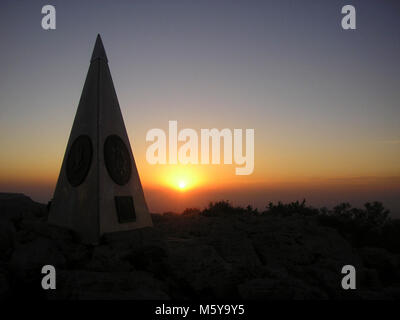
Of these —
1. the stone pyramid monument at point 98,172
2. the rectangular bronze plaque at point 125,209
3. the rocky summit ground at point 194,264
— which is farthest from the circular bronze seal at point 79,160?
the rocky summit ground at point 194,264

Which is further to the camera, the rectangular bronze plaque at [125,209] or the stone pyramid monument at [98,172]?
the rectangular bronze plaque at [125,209]

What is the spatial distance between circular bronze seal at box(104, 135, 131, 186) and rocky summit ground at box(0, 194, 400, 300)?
1507 mm

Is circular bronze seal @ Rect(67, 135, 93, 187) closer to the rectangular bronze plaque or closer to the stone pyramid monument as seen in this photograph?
the stone pyramid monument

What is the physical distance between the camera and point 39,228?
6984 mm

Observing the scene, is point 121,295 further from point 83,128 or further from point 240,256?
point 83,128

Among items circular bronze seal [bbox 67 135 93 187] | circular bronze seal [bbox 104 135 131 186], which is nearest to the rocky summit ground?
circular bronze seal [bbox 67 135 93 187]

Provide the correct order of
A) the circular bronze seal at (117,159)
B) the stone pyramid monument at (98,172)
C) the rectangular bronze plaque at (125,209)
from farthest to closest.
→ the circular bronze seal at (117,159) < the rectangular bronze plaque at (125,209) < the stone pyramid monument at (98,172)

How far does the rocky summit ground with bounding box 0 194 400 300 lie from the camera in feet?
15.7

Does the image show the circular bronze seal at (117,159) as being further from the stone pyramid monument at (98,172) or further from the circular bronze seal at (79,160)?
the circular bronze seal at (79,160)

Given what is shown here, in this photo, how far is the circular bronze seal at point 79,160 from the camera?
7.78m
